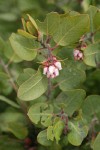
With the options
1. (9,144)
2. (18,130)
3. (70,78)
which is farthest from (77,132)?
(9,144)

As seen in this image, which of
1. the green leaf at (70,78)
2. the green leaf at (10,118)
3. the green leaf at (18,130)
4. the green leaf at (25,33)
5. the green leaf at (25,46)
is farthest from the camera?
the green leaf at (10,118)

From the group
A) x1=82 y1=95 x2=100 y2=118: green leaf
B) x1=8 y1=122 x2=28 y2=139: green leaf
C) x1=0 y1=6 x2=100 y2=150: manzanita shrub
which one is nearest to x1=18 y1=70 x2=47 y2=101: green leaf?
x1=0 y1=6 x2=100 y2=150: manzanita shrub

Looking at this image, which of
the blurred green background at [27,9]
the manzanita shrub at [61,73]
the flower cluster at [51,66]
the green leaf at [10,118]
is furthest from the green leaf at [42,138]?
the blurred green background at [27,9]

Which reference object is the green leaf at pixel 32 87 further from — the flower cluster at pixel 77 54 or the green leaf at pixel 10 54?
the green leaf at pixel 10 54

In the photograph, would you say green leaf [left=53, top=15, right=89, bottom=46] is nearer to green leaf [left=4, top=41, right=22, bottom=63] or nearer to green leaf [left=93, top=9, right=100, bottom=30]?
green leaf [left=93, top=9, right=100, bottom=30]

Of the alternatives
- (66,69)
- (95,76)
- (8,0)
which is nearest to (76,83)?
(66,69)

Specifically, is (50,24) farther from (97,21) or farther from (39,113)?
Answer: (39,113)
